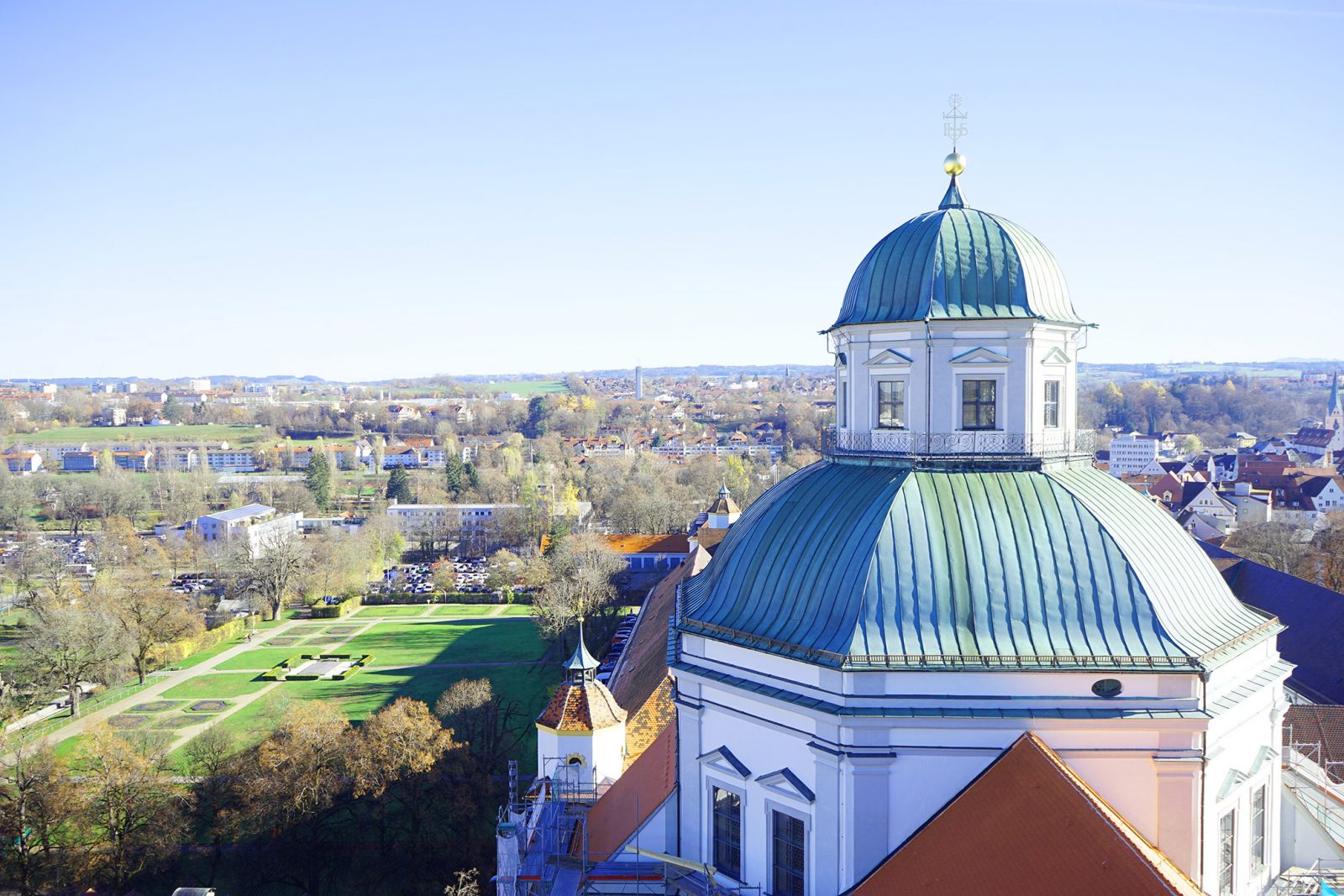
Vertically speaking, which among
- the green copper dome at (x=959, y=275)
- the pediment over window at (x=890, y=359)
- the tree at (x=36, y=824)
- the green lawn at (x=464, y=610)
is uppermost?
the green copper dome at (x=959, y=275)

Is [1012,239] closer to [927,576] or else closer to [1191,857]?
[927,576]

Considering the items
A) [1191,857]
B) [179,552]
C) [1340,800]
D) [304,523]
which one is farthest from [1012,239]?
[304,523]

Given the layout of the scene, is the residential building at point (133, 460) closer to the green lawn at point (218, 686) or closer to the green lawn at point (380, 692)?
the green lawn at point (218, 686)

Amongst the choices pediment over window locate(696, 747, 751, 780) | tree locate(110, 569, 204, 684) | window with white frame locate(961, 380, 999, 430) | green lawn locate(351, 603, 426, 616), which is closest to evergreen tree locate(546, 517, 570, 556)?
green lawn locate(351, 603, 426, 616)

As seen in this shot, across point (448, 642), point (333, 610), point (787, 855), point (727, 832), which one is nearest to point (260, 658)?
point (448, 642)

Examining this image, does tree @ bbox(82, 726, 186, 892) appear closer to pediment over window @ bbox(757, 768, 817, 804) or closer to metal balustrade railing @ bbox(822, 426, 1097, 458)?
pediment over window @ bbox(757, 768, 817, 804)

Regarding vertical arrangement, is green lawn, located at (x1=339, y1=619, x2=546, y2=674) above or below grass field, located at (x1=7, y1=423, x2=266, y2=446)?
below

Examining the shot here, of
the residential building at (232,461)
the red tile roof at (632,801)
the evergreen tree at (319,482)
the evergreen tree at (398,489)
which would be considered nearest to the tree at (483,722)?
the red tile roof at (632,801)
